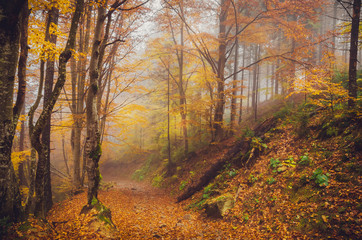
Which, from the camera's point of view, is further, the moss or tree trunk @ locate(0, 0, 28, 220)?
the moss

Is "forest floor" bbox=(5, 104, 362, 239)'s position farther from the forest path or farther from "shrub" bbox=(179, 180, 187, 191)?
"shrub" bbox=(179, 180, 187, 191)

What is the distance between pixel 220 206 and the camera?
245 inches

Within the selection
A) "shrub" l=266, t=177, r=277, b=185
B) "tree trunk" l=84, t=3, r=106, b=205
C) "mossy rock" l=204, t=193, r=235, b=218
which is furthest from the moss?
"shrub" l=266, t=177, r=277, b=185

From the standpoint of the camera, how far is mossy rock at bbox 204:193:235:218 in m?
6.10

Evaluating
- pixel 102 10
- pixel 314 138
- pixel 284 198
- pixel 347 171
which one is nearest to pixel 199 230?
pixel 284 198

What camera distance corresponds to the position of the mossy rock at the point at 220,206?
240 inches

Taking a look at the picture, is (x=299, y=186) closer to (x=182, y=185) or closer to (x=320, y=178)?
(x=320, y=178)

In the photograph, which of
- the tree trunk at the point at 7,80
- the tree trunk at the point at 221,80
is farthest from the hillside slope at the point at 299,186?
the tree trunk at the point at 7,80

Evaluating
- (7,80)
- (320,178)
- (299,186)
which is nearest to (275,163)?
(299,186)

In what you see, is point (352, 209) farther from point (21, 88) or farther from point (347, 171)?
point (21, 88)

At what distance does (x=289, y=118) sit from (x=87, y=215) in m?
9.41

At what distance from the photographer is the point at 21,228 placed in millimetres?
3590

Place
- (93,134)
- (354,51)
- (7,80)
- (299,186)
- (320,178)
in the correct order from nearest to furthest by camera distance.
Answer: (7,80), (320,178), (299,186), (93,134), (354,51)

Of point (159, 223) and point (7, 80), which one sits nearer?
point (7, 80)
